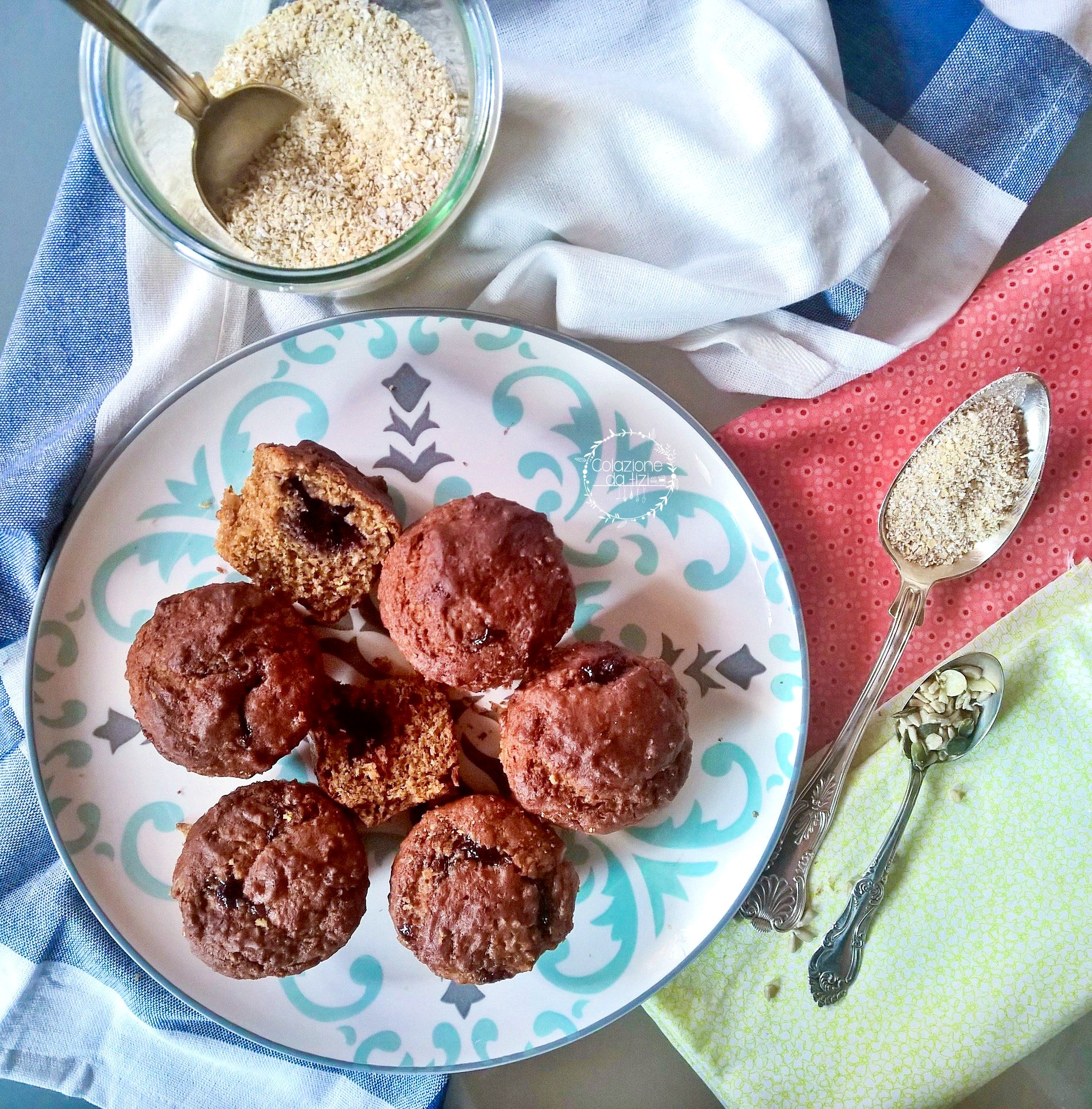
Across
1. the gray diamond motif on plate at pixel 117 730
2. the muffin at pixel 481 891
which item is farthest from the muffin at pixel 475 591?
the gray diamond motif on plate at pixel 117 730

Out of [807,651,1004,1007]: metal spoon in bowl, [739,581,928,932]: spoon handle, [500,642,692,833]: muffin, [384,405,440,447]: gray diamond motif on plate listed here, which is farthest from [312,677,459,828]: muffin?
[807,651,1004,1007]: metal spoon in bowl

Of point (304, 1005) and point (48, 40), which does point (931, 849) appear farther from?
point (48, 40)

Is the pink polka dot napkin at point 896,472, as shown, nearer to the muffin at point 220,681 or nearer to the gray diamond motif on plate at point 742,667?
the gray diamond motif on plate at point 742,667

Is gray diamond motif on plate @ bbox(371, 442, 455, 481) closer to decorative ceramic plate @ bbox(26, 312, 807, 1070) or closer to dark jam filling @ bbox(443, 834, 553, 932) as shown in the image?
decorative ceramic plate @ bbox(26, 312, 807, 1070)

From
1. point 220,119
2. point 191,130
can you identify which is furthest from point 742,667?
point 191,130

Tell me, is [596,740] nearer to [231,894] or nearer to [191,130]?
[231,894]

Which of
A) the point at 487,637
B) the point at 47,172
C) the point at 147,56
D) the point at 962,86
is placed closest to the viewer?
the point at 147,56
